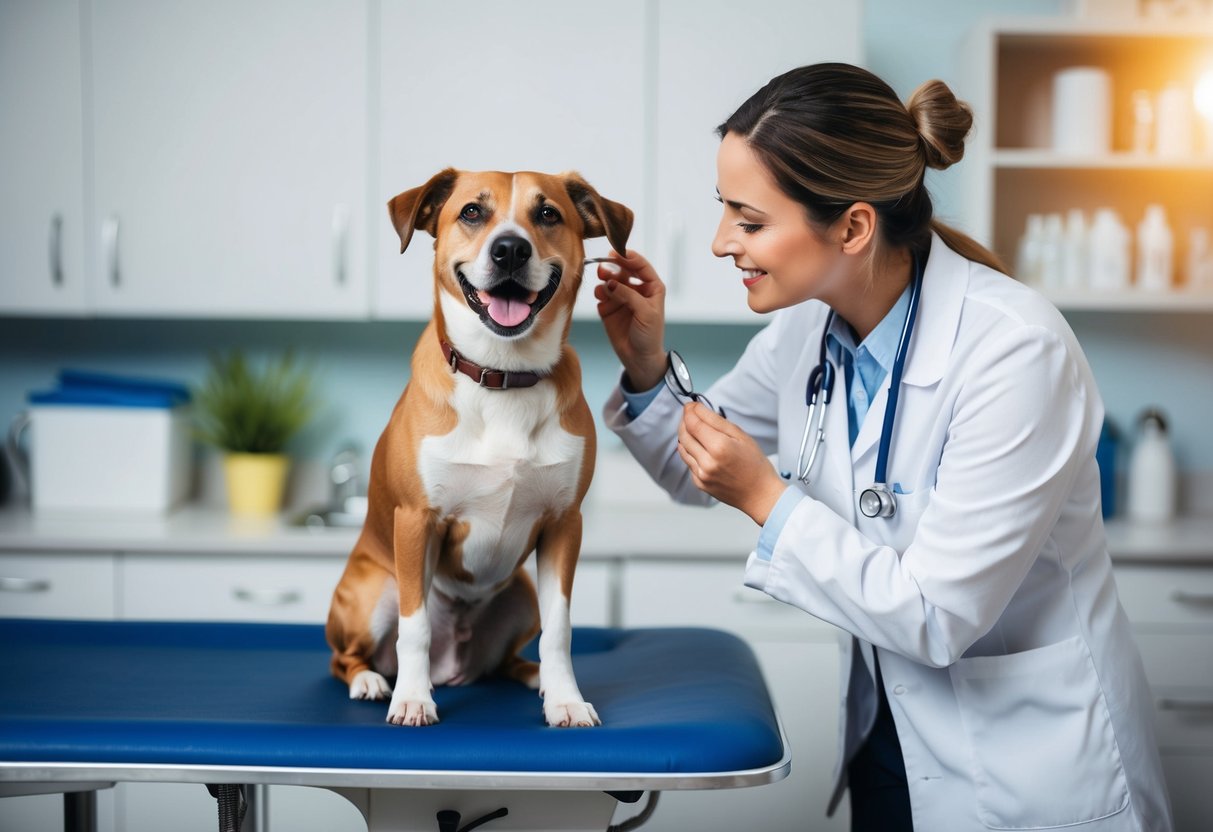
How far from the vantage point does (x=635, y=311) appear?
4.98ft

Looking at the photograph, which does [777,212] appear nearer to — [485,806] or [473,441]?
[473,441]

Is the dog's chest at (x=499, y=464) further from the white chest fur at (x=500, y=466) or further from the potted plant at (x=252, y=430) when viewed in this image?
the potted plant at (x=252, y=430)

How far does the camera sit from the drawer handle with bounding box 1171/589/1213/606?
7.66 feet

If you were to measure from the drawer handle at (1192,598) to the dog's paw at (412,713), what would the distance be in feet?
5.89

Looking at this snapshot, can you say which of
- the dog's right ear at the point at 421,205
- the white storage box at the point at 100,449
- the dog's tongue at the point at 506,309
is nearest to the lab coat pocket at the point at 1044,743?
the dog's tongue at the point at 506,309

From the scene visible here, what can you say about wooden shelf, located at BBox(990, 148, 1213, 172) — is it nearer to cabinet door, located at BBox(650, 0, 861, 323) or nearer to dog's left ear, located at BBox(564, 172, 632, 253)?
cabinet door, located at BBox(650, 0, 861, 323)

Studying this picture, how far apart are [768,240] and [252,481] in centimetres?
186

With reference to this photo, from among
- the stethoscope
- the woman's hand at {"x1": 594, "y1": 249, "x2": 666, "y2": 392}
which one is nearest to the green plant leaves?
the woman's hand at {"x1": 594, "y1": 249, "x2": 666, "y2": 392}

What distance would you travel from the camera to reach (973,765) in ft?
4.34

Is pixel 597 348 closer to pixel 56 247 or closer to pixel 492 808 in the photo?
pixel 56 247

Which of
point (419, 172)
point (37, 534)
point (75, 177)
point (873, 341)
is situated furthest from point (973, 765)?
point (75, 177)

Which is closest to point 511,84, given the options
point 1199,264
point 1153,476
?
point 1199,264

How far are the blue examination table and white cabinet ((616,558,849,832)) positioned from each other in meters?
0.94

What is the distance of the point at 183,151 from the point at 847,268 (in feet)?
6.06
